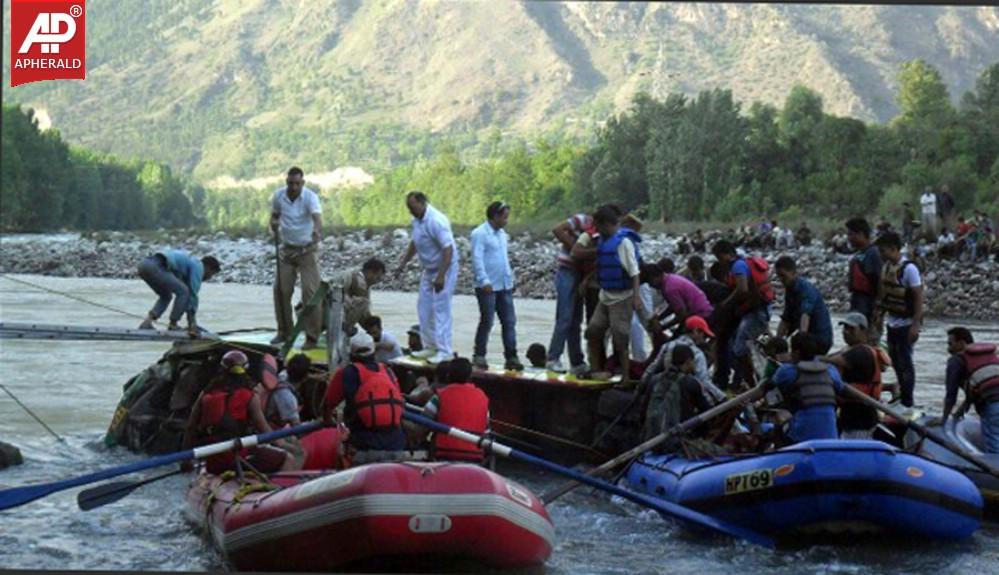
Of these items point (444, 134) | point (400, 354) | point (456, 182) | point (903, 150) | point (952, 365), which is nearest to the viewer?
point (952, 365)

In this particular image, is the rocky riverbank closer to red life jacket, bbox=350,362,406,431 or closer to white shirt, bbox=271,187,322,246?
white shirt, bbox=271,187,322,246

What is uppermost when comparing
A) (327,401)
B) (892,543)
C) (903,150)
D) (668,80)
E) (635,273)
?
(668,80)

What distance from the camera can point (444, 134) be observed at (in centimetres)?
6781

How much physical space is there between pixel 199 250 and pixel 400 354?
34.2 meters

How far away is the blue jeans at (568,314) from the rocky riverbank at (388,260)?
1373 cm

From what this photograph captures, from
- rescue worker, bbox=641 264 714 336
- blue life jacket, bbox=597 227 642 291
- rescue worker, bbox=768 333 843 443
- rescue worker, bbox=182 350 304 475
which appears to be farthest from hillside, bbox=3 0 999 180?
rescue worker, bbox=182 350 304 475

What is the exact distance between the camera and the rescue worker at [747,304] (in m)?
9.95

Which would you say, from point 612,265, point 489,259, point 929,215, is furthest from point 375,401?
point 929,215

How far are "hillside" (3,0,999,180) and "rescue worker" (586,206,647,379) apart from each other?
47.9m

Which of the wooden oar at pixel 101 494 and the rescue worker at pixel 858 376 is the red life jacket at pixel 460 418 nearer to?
the wooden oar at pixel 101 494

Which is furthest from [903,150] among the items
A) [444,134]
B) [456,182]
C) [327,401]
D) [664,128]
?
[444,134]

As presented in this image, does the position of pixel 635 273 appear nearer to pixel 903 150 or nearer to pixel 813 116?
pixel 903 150

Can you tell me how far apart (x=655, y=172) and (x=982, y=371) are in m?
35.2

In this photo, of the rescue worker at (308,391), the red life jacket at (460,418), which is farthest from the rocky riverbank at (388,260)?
the red life jacket at (460,418)
